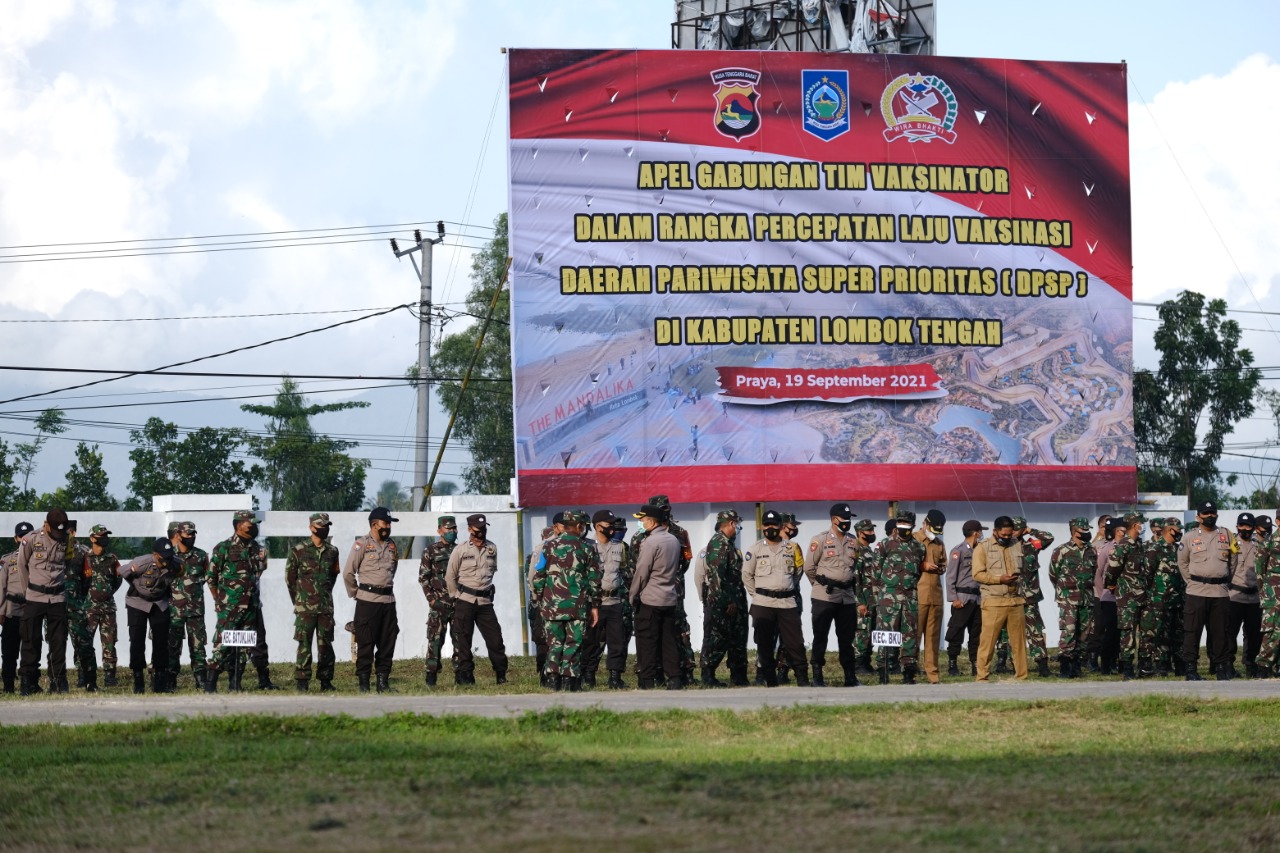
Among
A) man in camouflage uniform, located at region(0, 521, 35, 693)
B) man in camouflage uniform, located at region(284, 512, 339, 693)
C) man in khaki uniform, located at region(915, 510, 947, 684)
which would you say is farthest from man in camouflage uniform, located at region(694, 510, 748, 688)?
man in camouflage uniform, located at region(0, 521, 35, 693)

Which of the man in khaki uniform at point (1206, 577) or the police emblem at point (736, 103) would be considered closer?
the man in khaki uniform at point (1206, 577)

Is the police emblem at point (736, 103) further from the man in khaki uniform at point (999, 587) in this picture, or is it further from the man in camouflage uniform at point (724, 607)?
the man in khaki uniform at point (999, 587)

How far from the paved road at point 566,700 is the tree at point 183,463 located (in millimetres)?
49600

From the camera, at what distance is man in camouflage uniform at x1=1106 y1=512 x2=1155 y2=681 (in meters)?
18.5

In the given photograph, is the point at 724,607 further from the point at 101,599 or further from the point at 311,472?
the point at 311,472

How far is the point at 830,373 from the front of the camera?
2583cm

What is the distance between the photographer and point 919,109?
2636 cm

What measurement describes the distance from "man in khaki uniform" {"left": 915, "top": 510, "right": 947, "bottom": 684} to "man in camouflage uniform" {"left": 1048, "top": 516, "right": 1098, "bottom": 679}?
126cm

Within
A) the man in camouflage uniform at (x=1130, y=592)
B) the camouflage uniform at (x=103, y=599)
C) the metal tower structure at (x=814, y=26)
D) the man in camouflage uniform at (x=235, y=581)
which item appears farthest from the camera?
the metal tower structure at (x=814, y=26)

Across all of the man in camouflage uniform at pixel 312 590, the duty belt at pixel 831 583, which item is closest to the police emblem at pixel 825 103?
the duty belt at pixel 831 583

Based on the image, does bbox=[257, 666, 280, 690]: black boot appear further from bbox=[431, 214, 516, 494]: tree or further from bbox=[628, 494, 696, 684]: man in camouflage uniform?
bbox=[431, 214, 516, 494]: tree

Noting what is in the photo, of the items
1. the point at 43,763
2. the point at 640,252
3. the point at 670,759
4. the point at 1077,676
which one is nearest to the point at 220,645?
the point at 43,763

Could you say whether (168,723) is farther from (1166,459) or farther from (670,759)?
(1166,459)

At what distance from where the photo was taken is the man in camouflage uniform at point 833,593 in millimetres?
17109
